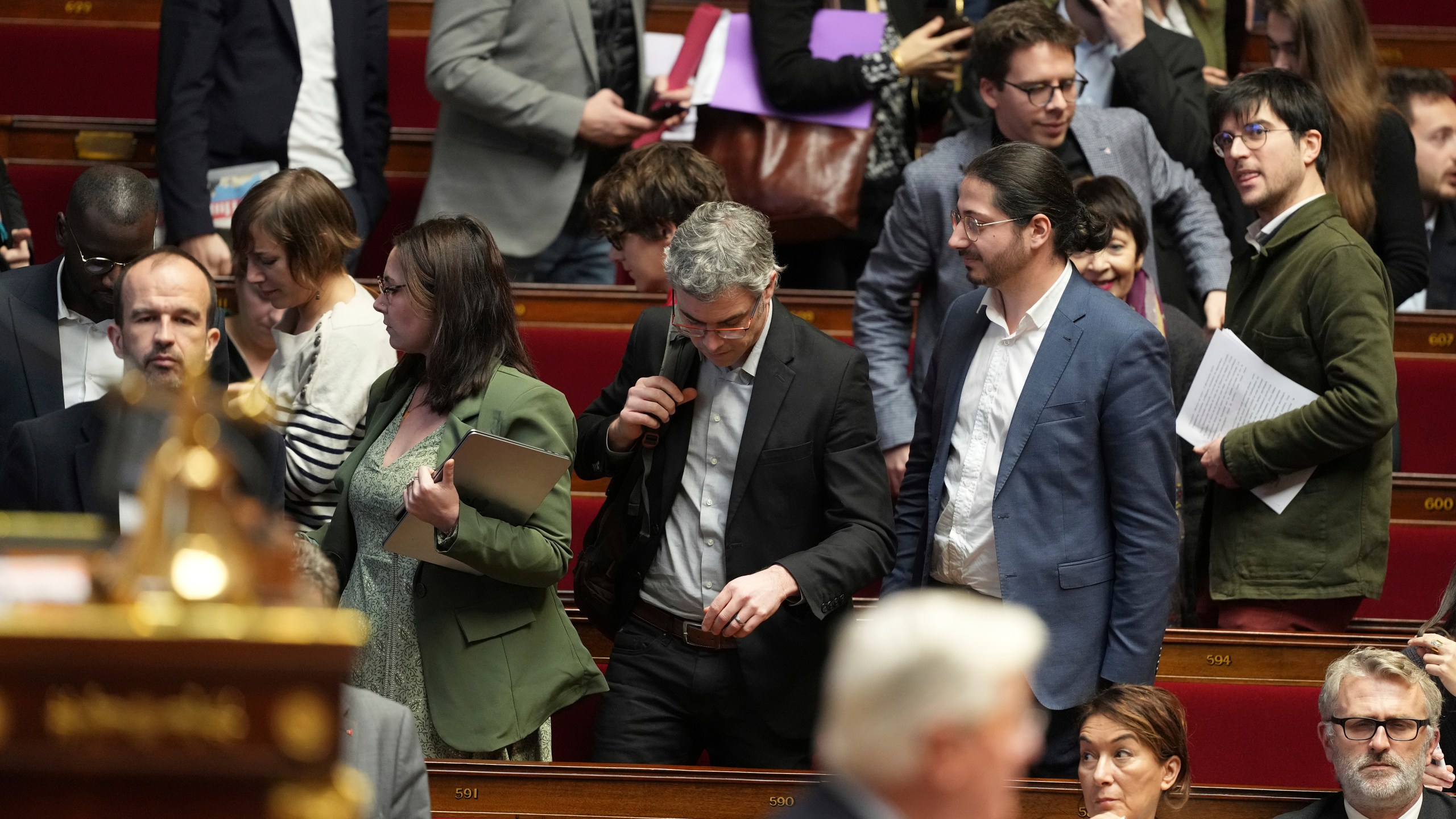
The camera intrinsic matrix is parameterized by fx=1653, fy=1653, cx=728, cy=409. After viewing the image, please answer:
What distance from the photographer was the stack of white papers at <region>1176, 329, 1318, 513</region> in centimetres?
262

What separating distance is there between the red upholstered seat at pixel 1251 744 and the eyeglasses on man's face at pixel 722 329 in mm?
1013

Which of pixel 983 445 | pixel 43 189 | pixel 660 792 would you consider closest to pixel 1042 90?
pixel 983 445

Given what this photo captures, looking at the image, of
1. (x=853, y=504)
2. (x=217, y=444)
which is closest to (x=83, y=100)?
(x=853, y=504)

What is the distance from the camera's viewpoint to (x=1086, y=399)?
2275 millimetres

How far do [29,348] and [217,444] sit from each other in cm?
188

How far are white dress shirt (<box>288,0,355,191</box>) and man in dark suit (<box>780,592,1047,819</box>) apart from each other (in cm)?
267

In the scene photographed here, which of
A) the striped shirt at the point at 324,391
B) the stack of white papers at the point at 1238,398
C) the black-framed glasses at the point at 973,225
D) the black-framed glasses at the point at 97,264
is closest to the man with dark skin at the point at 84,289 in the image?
the black-framed glasses at the point at 97,264

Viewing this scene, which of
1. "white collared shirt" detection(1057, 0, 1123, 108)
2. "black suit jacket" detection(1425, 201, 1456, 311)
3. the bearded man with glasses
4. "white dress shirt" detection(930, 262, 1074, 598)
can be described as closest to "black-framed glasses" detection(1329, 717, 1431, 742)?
"white dress shirt" detection(930, 262, 1074, 598)

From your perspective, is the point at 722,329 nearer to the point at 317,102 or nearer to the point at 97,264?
the point at 97,264

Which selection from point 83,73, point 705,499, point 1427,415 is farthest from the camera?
point 83,73

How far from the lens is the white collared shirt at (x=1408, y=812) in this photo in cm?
232

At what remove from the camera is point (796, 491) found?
7.54 feet

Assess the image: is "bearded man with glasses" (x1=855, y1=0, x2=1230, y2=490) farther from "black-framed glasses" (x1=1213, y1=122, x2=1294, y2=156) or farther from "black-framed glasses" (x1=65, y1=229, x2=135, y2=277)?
"black-framed glasses" (x1=65, y1=229, x2=135, y2=277)

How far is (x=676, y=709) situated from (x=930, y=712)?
140 cm
